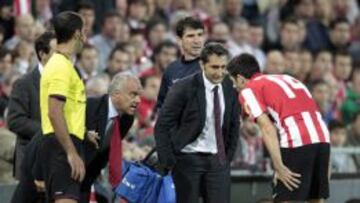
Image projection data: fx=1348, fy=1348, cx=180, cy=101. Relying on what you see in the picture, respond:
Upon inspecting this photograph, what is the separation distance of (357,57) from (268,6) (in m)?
1.55

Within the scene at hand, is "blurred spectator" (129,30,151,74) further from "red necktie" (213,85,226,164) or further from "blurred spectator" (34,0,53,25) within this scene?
"red necktie" (213,85,226,164)

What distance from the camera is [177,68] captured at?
1217 centimetres

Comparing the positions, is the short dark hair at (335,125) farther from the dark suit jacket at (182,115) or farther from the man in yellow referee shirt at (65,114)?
the man in yellow referee shirt at (65,114)

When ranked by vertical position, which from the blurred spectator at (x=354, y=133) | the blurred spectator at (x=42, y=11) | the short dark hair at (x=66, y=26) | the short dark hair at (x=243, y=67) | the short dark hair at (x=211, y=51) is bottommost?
the blurred spectator at (x=354, y=133)

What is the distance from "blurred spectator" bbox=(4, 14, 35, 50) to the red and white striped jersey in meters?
4.83

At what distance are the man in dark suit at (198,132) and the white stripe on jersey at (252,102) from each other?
1.53ft

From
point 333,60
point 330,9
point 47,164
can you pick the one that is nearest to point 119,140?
point 47,164

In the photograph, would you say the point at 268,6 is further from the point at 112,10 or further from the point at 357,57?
the point at 112,10

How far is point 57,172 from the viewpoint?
1007 centimetres

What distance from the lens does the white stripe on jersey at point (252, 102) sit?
35.8 ft

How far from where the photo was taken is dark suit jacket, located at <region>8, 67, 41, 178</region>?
37.3 ft

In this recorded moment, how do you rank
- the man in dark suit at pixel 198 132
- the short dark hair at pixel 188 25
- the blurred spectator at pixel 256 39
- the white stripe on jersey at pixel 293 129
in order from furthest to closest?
the blurred spectator at pixel 256 39 < the short dark hair at pixel 188 25 < the man in dark suit at pixel 198 132 < the white stripe on jersey at pixel 293 129

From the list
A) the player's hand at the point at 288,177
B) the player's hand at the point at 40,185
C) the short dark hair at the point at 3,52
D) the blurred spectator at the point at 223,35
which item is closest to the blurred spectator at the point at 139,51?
the blurred spectator at the point at 223,35

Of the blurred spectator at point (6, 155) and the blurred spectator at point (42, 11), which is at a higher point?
the blurred spectator at point (42, 11)
